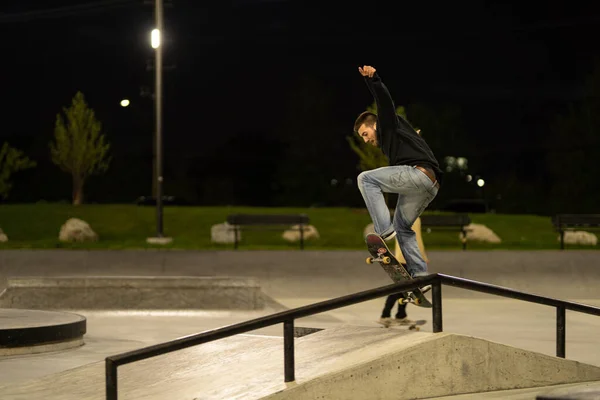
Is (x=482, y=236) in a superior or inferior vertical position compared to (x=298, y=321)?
superior

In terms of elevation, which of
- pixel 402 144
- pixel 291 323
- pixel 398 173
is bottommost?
pixel 291 323

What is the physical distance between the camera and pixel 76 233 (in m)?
27.0

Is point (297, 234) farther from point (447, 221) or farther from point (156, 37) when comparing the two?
point (156, 37)

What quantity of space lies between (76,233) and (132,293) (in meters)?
13.7

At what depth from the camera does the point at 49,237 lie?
28.3 metres

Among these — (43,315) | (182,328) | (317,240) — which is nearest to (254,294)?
(182,328)

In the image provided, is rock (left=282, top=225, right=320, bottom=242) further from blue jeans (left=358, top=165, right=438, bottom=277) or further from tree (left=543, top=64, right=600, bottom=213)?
tree (left=543, top=64, right=600, bottom=213)

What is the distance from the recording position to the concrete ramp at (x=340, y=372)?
6.75m

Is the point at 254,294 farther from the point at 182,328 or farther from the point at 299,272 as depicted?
the point at 299,272

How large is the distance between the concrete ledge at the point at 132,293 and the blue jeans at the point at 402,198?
610 cm

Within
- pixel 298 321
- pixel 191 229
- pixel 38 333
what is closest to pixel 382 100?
pixel 38 333

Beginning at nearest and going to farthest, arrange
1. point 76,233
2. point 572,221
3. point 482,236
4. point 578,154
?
1. point 572,221
2. point 76,233
3. point 482,236
4. point 578,154

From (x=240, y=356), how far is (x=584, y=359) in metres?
3.80

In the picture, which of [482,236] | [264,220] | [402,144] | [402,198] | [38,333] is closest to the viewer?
[402,144]
